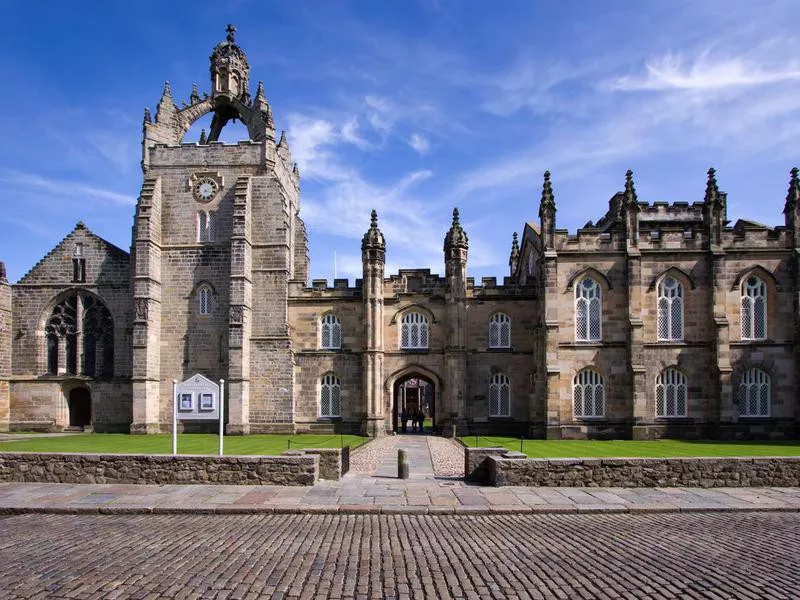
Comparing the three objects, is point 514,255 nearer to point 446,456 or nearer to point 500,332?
point 500,332

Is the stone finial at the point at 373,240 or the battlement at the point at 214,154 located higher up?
the battlement at the point at 214,154

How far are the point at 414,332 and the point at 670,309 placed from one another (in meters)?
13.2

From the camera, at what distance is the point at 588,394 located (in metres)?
31.9

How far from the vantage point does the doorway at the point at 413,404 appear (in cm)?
3572

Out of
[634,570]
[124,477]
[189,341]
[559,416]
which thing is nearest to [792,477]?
[634,570]

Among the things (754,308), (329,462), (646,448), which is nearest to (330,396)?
(646,448)

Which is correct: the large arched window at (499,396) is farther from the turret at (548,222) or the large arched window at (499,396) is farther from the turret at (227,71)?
the turret at (227,71)

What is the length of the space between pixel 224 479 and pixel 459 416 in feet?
60.1

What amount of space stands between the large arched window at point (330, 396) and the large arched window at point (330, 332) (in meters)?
1.65

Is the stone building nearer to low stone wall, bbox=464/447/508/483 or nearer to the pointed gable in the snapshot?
the pointed gable

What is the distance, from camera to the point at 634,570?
9.55 metres

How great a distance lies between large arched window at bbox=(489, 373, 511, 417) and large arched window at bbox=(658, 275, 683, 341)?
8.16m

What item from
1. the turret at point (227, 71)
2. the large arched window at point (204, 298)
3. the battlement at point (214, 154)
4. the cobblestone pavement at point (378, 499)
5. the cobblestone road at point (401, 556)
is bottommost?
the cobblestone pavement at point (378, 499)

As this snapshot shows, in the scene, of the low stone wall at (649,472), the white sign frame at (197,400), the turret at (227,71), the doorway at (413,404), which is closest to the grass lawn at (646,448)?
the low stone wall at (649,472)
